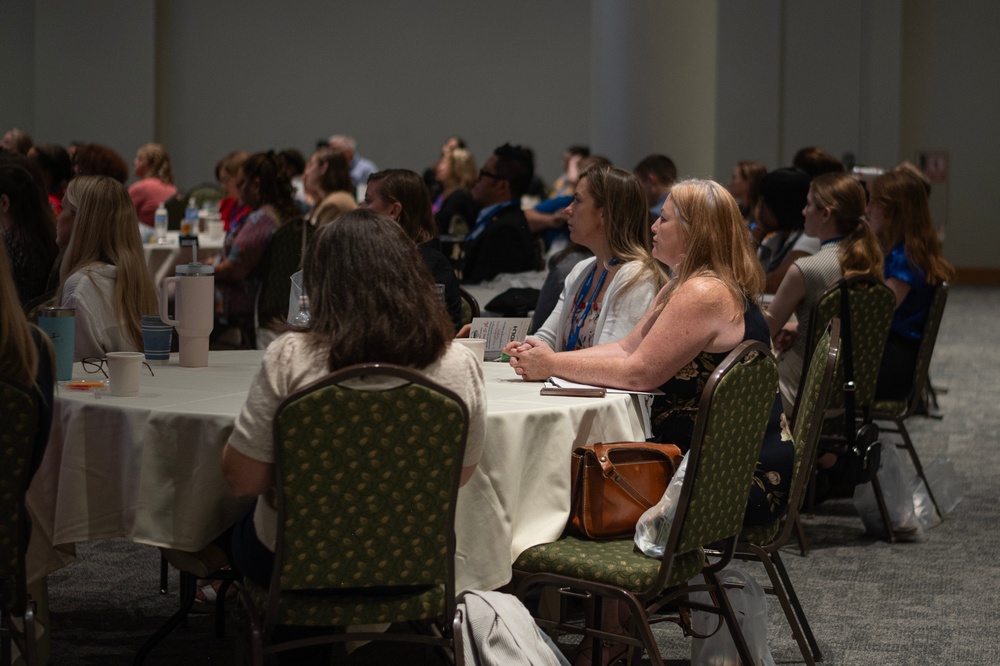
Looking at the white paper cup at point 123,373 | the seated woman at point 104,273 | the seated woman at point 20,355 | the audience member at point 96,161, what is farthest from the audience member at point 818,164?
the seated woman at point 20,355

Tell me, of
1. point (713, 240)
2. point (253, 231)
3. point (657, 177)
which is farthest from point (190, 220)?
point (713, 240)

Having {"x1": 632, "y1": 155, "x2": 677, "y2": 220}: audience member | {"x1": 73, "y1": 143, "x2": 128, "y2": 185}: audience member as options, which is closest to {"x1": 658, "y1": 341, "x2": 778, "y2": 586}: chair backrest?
{"x1": 632, "y1": 155, "x2": 677, "y2": 220}: audience member

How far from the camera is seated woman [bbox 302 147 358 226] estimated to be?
24.8 feet

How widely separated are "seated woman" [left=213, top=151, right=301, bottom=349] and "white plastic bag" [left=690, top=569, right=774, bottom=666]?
3.95 metres

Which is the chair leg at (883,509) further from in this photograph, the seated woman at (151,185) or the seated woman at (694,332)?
the seated woman at (151,185)

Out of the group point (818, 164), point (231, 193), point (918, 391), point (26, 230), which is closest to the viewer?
point (26, 230)

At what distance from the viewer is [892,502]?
4.70m

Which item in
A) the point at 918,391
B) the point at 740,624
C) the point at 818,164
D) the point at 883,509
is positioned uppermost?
the point at 818,164

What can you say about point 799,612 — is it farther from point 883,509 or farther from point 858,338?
point 883,509

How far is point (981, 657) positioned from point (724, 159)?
38.9 feet

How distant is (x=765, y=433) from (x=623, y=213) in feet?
3.24

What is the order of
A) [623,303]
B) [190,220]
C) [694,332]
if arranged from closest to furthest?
Answer: [694,332]
[623,303]
[190,220]

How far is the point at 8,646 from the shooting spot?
2496 millimetres

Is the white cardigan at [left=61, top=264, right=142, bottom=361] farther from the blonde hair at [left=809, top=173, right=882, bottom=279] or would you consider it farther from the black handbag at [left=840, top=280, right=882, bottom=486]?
the blonde hair at [left=809, top=173, right=882, bottom=279]
